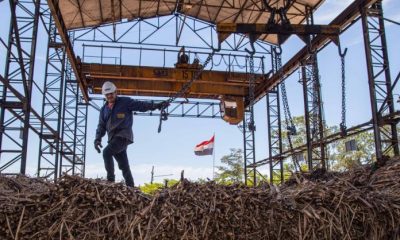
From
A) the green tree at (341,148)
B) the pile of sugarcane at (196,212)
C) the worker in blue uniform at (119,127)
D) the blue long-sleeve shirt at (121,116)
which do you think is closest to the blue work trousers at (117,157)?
the worker in blue uniform at (119,127)

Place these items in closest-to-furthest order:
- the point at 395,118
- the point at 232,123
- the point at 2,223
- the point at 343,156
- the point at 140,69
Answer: the point at 2,223 < the point at 395,118 < the point at 140,69 < the point at 232,123 < the point at 343,156

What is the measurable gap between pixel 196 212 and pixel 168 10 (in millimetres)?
20203

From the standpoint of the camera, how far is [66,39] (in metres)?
18.6

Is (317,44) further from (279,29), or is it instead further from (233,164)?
(233,164)

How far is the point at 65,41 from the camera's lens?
18.6 meters

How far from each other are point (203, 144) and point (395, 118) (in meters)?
16.5

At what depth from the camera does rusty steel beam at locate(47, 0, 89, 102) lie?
52.0 feet

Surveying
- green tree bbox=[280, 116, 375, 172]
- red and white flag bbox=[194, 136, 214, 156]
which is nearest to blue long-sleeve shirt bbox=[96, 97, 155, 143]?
red and white flag bbox=[194, 136, 214, 156]

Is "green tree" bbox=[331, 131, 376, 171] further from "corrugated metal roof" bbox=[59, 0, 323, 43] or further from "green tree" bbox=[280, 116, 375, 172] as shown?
"corrugated metal roof" bbox=[59, 0, 323, 43]

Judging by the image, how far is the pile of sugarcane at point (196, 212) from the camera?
3996 millimetres

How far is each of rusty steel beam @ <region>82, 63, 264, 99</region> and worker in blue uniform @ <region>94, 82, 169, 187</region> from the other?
14949 millimetres

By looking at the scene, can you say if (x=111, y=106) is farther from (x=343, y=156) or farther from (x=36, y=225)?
(x=343, y=156)

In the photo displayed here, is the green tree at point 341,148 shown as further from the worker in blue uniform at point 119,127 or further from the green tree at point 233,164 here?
the worker in blue uniform at point 119,127

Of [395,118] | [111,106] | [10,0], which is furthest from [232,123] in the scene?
[111,106]
